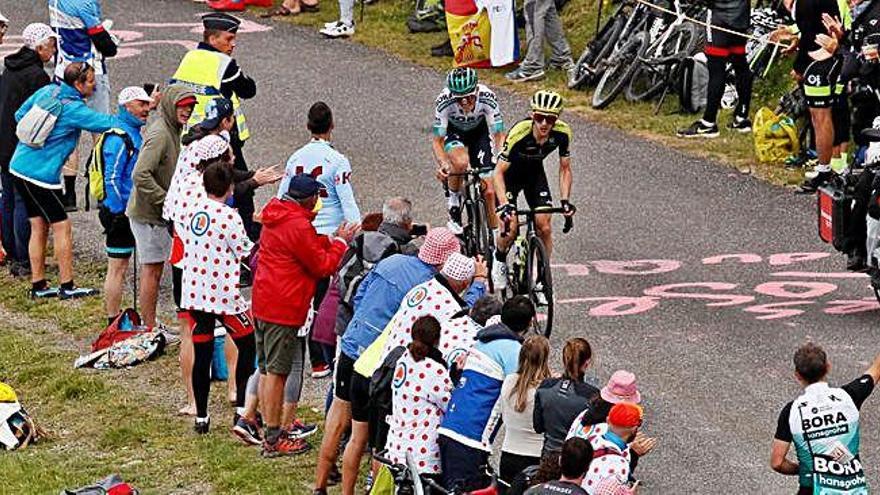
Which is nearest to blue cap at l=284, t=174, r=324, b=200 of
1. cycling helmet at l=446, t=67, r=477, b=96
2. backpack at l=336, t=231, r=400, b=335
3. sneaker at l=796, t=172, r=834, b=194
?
backpack at l=336, t=231, r=400, b=335

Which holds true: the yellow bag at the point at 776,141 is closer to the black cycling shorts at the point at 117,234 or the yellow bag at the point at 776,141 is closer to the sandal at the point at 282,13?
the black cycling shorts at the point at 117,234

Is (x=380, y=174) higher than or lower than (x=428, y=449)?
lower

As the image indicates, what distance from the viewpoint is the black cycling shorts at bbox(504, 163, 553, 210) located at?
51.0ft

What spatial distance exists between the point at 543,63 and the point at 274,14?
16.3 ft

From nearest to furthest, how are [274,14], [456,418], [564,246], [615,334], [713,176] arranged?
[456,418], [615,334], [564,246], [713,176], [274,14]

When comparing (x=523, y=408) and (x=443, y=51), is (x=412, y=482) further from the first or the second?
(x=443, y=51)

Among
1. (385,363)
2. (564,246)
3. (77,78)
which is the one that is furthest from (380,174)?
(385,363)

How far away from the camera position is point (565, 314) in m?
15.8

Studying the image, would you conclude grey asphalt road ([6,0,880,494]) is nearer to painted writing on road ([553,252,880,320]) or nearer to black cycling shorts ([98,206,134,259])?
painted writing on road ([553,252,880,320])

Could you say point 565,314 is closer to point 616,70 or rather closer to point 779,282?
point 779,282

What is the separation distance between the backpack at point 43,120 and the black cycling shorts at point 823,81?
7.21 metres

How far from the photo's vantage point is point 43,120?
647 inches

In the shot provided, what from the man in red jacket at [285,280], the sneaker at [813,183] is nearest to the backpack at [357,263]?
the man in red jacket at [285,280]

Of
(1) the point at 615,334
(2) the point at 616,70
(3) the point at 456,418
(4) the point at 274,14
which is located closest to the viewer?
(3) the point at 456,418
